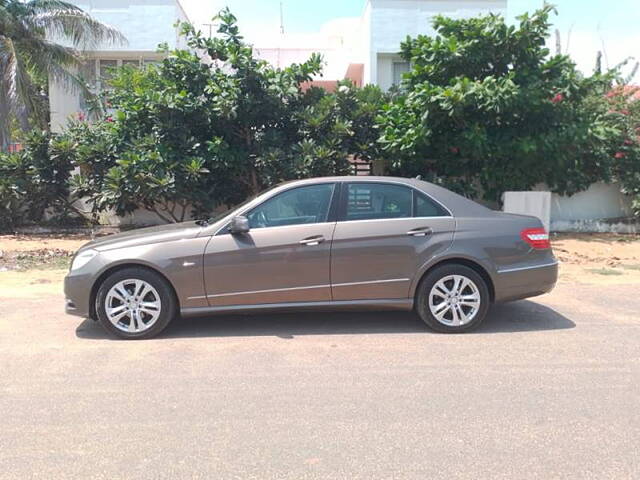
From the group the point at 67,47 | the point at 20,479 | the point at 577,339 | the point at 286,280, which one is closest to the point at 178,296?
the point at 286,280

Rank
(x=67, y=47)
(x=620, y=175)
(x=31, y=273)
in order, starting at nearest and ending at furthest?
(x=31, y=273), (x=620, y=175), (x=67, y=47)

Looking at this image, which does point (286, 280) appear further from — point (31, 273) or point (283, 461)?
point (31, 273)

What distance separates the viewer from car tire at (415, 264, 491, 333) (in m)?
5.70

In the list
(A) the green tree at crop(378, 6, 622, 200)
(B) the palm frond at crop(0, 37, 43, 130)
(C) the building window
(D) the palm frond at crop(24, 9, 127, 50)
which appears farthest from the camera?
(C) the building window

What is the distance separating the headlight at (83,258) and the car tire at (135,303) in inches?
10.9

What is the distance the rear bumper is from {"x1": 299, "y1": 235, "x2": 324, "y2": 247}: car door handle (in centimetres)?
184

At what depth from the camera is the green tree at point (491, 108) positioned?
36.4ft

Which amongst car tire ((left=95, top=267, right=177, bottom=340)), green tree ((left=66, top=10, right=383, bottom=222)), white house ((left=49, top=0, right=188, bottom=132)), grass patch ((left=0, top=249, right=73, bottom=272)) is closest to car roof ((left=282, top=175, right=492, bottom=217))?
car tire ((left=95, top=267, right=177, bottom=340))

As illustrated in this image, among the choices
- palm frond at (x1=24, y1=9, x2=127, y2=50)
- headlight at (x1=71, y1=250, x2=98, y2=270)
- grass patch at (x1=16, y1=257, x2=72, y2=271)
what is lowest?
grass patch at (x1=16, y1=257, x2=72, y2=271)

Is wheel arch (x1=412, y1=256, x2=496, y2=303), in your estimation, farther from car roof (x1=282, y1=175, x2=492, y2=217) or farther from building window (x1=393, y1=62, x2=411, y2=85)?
building window (x1=393, y1=62, x2=411, y2=85)

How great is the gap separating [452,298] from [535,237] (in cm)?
110

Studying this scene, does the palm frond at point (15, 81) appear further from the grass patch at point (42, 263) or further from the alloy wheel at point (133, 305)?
the alloy wheel at point (133, 305)

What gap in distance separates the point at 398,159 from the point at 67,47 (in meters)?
10.7

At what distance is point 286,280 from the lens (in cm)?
557
